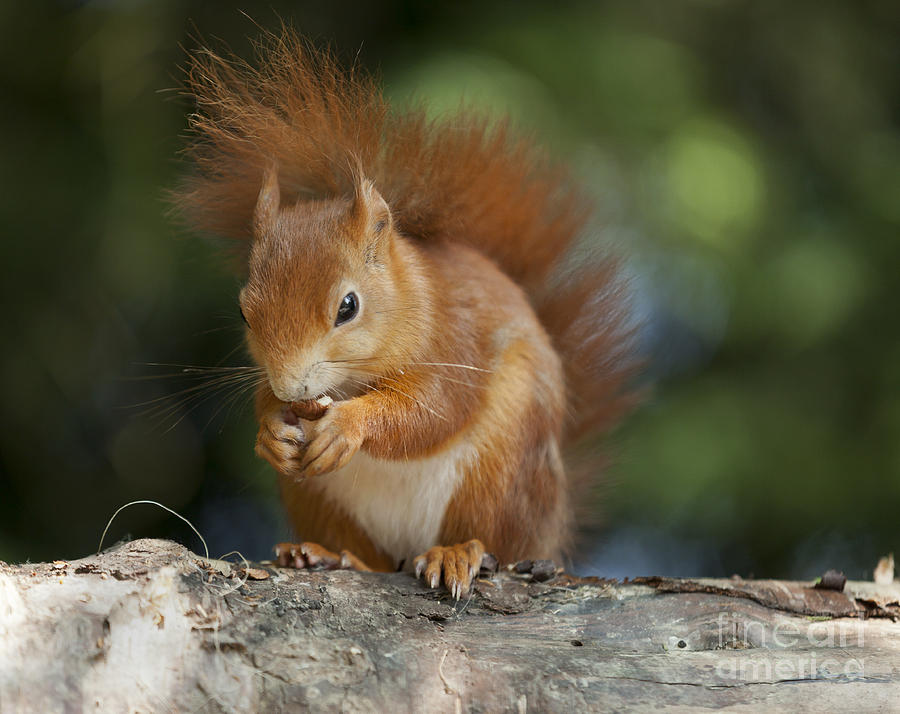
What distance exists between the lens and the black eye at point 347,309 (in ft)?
4.25

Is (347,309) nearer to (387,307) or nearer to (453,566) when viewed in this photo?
(387,307)

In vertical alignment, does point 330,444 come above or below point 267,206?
below

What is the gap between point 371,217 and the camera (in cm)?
136

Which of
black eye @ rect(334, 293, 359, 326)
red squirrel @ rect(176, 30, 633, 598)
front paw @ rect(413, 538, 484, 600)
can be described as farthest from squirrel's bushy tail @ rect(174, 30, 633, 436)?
front paw @ rect(413, 538, 484, 600)

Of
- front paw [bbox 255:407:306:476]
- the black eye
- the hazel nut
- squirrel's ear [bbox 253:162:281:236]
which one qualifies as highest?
squirrel's ear [bbox 253:162:281:236]

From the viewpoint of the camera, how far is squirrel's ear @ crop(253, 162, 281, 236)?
1.37 meters

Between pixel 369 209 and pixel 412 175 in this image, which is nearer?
pixel 369 209

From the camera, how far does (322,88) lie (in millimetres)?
1472

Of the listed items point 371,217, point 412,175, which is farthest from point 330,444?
point 412,175

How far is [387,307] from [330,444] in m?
0.24

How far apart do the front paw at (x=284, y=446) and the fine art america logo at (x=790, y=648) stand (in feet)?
1.86

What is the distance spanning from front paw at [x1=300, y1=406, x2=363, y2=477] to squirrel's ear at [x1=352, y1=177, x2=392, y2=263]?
0.25 metres

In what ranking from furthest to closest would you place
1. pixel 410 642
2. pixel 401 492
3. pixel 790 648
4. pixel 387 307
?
pixel 401 492, pixel 387 307, pixel 790 648, pixel 410 642

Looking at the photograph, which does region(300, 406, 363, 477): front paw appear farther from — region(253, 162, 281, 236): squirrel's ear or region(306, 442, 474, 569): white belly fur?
region(253, 162, 281, 236): squirrel's ear
